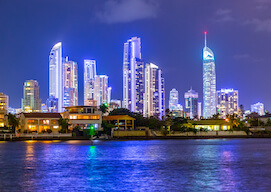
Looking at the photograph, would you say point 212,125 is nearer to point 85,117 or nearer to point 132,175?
point 85,117

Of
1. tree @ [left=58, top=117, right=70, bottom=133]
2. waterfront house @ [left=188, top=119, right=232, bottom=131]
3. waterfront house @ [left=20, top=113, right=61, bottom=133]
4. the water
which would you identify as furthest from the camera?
waterfront house @ [left=188, top=119, right=232, bottom=131]

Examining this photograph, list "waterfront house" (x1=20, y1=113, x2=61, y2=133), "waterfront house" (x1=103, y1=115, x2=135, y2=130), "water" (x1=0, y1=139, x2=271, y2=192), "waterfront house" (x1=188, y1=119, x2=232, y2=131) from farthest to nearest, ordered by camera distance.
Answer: "waterfront house" (x1=188, y1=119, x2=232, y2=131) → "waterfront house" (x1=103, y1=115, x2=135, y2=130) → "waterfront house" (x1=20, y1=113, x2=61, y2=133) → "water" (x1=0, y1=139, x2=271, y2=192)

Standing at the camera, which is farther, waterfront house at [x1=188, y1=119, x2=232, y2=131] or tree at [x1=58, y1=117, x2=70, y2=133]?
waterfront house at [x1=188, y1=119, x2=232, y2=131]

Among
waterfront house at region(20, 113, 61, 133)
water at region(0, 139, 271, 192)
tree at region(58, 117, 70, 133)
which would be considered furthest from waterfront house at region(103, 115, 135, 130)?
water at region(0, 139, 271, 192)

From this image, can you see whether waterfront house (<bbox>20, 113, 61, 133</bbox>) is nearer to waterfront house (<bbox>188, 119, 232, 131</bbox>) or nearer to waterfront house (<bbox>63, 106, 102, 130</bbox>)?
waterfront house (<bbox>63, 106, 102, 130</bbox>)

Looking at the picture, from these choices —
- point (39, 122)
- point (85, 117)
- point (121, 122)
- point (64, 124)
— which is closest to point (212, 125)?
point (121, 122)

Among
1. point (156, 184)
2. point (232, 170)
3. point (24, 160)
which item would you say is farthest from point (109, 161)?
point (156, 184)

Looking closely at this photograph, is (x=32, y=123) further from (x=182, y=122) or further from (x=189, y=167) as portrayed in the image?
(x=189, y=167)

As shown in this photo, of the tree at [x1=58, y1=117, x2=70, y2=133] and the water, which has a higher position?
the tree at [x1=58, y1=117, x2=70, y2=133]

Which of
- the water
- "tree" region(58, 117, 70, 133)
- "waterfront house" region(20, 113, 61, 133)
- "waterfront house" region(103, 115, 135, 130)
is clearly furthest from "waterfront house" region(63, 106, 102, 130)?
the water

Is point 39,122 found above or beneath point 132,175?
above

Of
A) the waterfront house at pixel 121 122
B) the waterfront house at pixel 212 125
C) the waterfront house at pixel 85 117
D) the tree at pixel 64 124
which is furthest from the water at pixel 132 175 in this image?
the waterfront house at pixel 212 125

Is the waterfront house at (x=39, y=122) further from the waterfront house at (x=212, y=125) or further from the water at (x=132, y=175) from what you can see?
the water at (x=132, y=175)

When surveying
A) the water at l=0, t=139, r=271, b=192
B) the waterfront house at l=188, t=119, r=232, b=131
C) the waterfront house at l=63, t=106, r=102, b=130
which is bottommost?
the water at l=0, t=139, r=271, b=192
